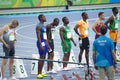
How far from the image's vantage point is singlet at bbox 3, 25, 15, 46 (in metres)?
11.7

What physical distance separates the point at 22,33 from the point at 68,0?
12.9 metres

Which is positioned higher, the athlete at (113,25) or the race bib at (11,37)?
the athlete at (113,25)

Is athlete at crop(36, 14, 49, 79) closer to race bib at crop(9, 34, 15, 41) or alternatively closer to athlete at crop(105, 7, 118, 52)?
race bib at crop(9, 34, 15, 41)

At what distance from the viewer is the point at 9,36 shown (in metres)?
11.8

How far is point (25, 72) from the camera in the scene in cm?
1313

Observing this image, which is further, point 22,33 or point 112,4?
point 112,4

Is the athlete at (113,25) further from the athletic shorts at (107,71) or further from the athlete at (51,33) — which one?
the athletic shorts at (107,71)

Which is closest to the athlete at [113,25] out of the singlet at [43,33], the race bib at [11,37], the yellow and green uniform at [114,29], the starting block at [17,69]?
the yellow and green uniform at [114,29]

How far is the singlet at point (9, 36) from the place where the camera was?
1169cm

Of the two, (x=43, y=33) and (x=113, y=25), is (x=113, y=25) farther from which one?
(x=43, y=33)

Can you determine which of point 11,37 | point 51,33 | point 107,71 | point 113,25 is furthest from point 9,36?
point 113,25

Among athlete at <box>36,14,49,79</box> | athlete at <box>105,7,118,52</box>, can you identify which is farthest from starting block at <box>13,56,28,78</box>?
athlete at <box>105,7,118,52</box>

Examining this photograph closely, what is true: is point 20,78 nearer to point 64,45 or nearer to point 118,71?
point 64,45

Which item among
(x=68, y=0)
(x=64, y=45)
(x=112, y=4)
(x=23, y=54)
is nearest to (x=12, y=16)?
(x=68, y=0)
